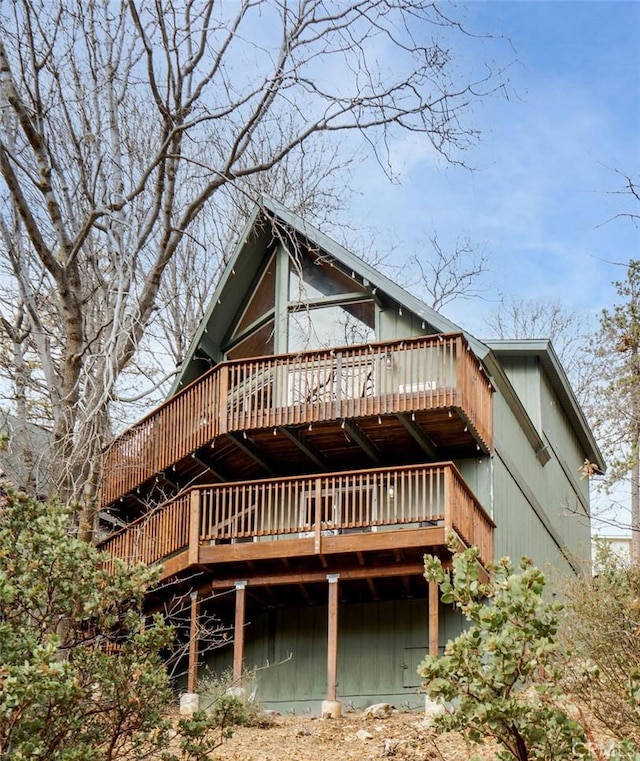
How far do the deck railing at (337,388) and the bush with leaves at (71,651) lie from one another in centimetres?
746

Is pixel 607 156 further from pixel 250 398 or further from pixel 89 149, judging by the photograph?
pixel 250 398

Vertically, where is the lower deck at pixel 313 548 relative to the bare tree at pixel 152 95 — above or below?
below

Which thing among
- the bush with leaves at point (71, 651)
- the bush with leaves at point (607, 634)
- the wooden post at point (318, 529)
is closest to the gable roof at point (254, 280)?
the wooden post at point (318, 529)

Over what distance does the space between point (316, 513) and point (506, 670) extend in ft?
33.1

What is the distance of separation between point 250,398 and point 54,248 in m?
3.94

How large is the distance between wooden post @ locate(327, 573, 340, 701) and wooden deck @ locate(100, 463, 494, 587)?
24 centimetres

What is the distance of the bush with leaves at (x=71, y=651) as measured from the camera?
321 inches

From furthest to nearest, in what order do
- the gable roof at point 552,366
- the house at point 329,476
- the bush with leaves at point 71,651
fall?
the gable roof at point 552,366
the house at point 329,476
the bush with leaves at point 71,651

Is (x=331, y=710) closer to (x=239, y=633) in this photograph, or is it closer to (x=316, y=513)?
(x=239, y=633)

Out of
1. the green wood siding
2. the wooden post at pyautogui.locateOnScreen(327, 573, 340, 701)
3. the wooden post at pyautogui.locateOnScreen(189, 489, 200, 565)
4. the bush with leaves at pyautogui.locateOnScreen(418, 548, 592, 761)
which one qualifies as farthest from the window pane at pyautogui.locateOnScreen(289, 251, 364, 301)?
the bush with leaves at pyautogui.locateOnScreen(418, 548, 592, 761)

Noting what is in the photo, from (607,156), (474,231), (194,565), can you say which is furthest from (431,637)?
(474,231)

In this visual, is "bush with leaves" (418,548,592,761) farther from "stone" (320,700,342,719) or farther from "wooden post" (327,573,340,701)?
"wooden post" (327,573,340,701)

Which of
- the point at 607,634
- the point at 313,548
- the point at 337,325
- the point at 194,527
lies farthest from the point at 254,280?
the point at 607,634

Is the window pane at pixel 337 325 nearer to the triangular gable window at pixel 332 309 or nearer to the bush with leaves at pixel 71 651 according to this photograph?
the triangular gable window at pixel 332 309
